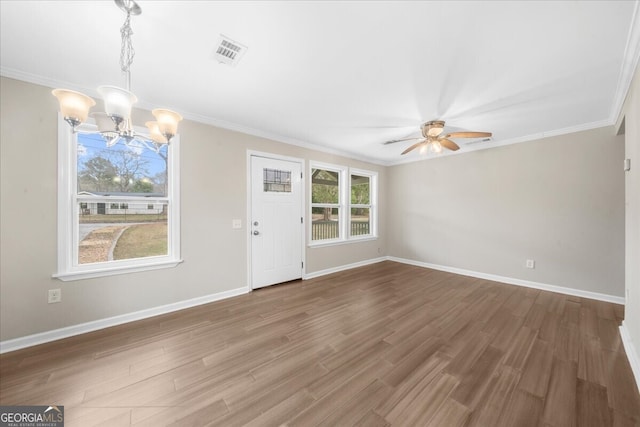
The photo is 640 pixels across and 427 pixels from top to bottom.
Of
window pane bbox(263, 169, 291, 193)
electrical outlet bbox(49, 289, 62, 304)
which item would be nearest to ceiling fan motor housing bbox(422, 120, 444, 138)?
window pane bbox(263, 169, 291, 193)

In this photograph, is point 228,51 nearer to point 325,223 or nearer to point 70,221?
point 70,221

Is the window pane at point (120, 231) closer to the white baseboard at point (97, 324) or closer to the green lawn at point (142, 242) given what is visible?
the green lawn at point (142, 242)

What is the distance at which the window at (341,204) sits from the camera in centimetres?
452

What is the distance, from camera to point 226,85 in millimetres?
2246

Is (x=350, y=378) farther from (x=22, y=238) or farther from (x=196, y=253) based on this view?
(x=22, y=238)

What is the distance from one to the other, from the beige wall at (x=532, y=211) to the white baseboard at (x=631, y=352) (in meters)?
1.33

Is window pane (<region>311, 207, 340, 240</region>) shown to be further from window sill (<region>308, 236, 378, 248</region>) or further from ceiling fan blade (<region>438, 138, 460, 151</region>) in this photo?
ceiling fan blade (<region>438, 138, 460, 151</region>)

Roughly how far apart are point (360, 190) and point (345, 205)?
73 cm

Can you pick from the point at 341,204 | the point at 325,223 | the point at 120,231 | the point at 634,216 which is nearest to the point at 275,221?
the point at 325,223

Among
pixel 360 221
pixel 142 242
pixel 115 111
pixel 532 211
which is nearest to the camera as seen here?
pixel 115 111

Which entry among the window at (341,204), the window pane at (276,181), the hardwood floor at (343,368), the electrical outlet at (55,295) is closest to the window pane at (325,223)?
the window at (341,204)

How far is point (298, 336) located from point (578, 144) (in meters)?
4.68

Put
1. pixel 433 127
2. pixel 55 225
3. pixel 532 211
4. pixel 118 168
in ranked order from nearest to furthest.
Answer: pixel 55 225 → pixel 118 168 → pixel 433 127 → pixel 532 211

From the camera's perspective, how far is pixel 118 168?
8.38ft
